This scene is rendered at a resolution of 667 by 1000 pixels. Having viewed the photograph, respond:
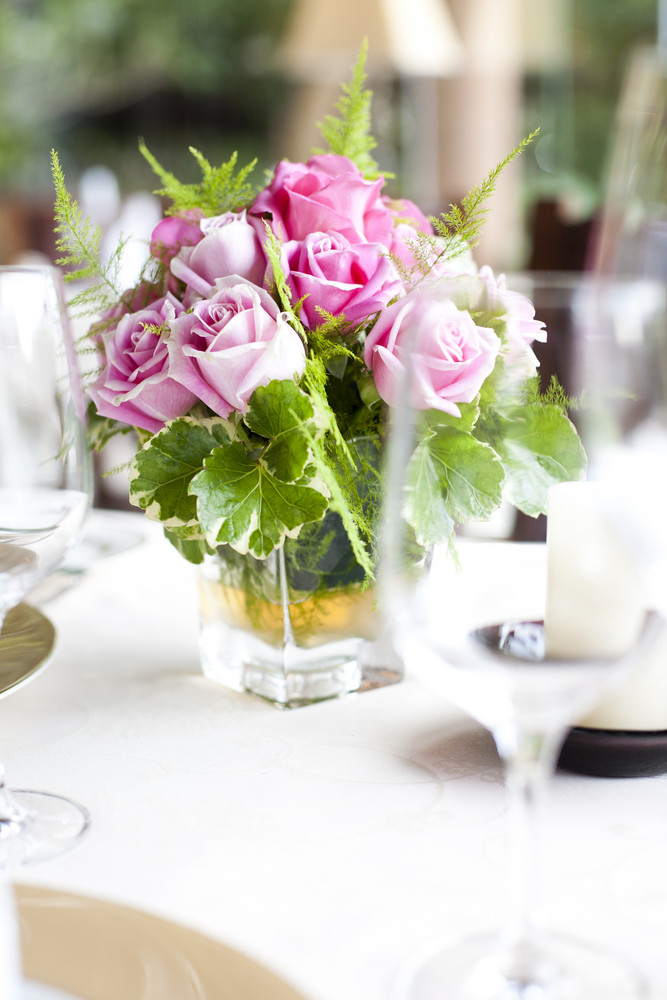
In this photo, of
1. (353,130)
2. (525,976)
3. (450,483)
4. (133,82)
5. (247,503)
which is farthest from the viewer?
(133,82)

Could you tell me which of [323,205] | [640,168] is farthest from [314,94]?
[323,205]

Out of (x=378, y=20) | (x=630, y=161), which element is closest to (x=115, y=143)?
(x=378, y=20)

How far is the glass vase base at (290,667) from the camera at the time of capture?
680mm

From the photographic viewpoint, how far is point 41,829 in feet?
1.71

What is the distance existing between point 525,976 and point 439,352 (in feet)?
0.78

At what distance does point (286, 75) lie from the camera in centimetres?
724

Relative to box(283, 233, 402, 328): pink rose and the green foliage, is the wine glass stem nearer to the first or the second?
box(283, 233, 402, 328): pink rose

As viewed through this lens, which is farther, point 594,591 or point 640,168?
point 640,168

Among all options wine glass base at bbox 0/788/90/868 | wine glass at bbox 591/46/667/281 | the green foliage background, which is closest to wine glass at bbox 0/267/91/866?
wine glass base at bbox 0/788/90/868

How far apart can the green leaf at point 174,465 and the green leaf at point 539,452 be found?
19 cm

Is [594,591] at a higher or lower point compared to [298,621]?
higher

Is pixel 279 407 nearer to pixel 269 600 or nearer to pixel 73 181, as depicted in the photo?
pixel 269 600

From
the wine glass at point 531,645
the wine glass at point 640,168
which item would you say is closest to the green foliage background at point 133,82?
the wine glass at point 640,168

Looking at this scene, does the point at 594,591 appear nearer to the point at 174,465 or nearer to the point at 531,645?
the point at 531,645
